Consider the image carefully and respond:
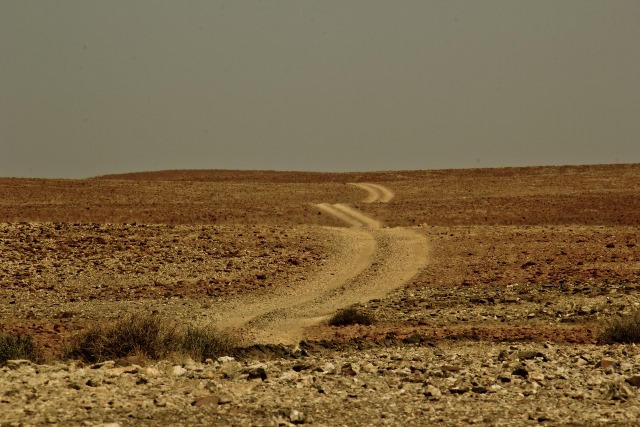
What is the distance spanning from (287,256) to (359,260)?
7.44ft

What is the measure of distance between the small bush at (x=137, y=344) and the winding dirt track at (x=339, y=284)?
143 inches

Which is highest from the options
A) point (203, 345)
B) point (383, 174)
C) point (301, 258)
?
point (383, 174)

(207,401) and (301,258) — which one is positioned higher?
(207,401)

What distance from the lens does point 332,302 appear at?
22.1 meters

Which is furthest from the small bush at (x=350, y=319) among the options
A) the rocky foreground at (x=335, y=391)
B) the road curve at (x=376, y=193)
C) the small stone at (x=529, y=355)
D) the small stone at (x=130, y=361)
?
the road curve at (x=376, y=193)

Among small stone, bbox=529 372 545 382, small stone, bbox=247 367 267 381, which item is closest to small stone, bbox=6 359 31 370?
small stone, bbox=247 367 267 381

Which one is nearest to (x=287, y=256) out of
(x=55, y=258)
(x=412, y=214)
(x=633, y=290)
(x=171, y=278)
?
(x=171, y=278)

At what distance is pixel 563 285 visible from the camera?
869 inches

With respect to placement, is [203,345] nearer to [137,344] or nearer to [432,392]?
[137,344]

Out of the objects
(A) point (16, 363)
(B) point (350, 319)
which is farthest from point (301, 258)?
(A) point (16, 363)

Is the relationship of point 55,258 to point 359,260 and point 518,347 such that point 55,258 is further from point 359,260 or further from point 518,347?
point 518,347

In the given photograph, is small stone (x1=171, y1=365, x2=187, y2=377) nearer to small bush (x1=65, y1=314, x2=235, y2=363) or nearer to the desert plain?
the desert plain

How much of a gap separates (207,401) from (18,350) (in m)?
4.22

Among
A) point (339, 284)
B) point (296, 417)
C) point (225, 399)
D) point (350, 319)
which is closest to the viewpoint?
point (296, 417)
